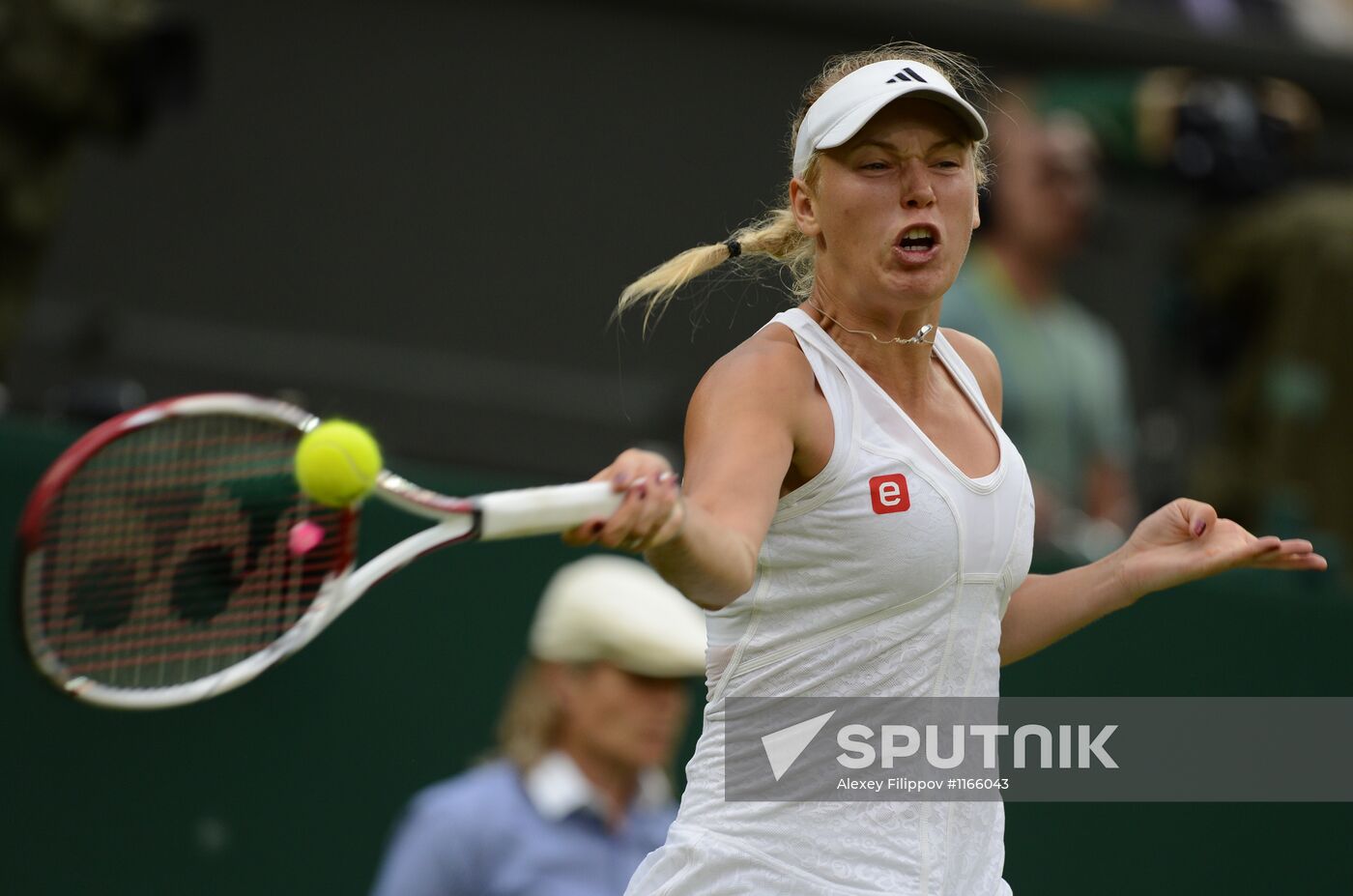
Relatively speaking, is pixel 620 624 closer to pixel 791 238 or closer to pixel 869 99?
pixel 791 238

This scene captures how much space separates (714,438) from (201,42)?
18.6 ft

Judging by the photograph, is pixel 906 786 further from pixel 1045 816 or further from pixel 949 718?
pixel 1045 816

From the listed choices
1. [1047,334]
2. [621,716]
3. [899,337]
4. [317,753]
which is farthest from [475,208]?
[899,337]

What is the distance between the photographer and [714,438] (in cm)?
247

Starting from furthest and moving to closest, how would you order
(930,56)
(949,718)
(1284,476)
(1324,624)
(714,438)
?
(1284,476) < (1324,624) < (930,56) < (949,718) < (714,438)

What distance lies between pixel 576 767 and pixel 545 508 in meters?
1.97

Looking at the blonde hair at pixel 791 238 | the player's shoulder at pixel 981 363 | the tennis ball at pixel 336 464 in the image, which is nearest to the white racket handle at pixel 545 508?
the tennis ball at pixel 336 464

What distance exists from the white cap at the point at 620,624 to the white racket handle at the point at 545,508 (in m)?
1.82

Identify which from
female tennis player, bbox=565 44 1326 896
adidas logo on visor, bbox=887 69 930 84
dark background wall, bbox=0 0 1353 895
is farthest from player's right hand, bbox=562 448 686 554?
dark background wall, bbox=0 0 1353 895

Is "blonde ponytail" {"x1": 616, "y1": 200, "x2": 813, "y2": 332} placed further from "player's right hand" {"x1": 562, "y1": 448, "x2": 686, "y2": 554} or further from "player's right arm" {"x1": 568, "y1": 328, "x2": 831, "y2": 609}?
"player's right hand" {"x1": 562, "y1": 448, "x2": 686, "y2": 554}

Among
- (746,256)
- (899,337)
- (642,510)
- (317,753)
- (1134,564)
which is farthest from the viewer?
(317,753)

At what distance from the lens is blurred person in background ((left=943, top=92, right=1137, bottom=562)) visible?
5719mm

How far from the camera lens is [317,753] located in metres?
4.68

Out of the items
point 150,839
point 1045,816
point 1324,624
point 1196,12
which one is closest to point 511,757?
point 150,839
